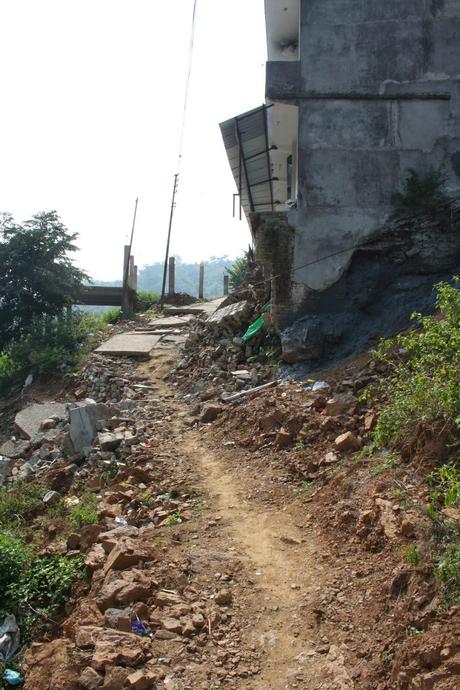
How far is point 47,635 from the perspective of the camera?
4.82m

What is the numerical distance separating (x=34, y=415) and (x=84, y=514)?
4466mm

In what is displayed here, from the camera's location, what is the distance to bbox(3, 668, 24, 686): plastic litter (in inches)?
175

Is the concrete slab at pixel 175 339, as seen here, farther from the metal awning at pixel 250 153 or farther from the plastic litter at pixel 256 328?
the metal awning at pixel 250 153

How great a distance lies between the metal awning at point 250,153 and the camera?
34.3 ft

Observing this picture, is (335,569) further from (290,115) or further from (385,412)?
(290,115)

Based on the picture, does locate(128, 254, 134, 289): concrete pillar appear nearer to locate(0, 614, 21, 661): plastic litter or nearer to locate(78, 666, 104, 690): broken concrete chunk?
locate(0, 614, 21, 661): plastic litter

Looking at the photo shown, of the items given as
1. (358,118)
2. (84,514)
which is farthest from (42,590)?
(358,118)

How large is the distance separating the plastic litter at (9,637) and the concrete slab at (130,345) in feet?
23.0

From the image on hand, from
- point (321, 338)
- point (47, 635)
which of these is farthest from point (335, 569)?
point (321, 338)

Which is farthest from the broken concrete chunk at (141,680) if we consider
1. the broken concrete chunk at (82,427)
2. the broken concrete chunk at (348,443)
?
the broken concrete chunk at (82,427)

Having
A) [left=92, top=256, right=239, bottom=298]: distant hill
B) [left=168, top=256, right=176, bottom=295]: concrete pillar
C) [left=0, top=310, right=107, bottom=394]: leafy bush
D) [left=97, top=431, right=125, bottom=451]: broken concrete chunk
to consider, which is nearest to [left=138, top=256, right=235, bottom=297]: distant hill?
[left=92, top=256, right=239, bottom=298]: distant hill

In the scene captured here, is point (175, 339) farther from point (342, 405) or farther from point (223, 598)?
point (223, 598)

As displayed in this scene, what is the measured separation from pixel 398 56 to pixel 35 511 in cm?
759

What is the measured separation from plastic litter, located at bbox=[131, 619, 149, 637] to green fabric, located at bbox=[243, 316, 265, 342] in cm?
581
